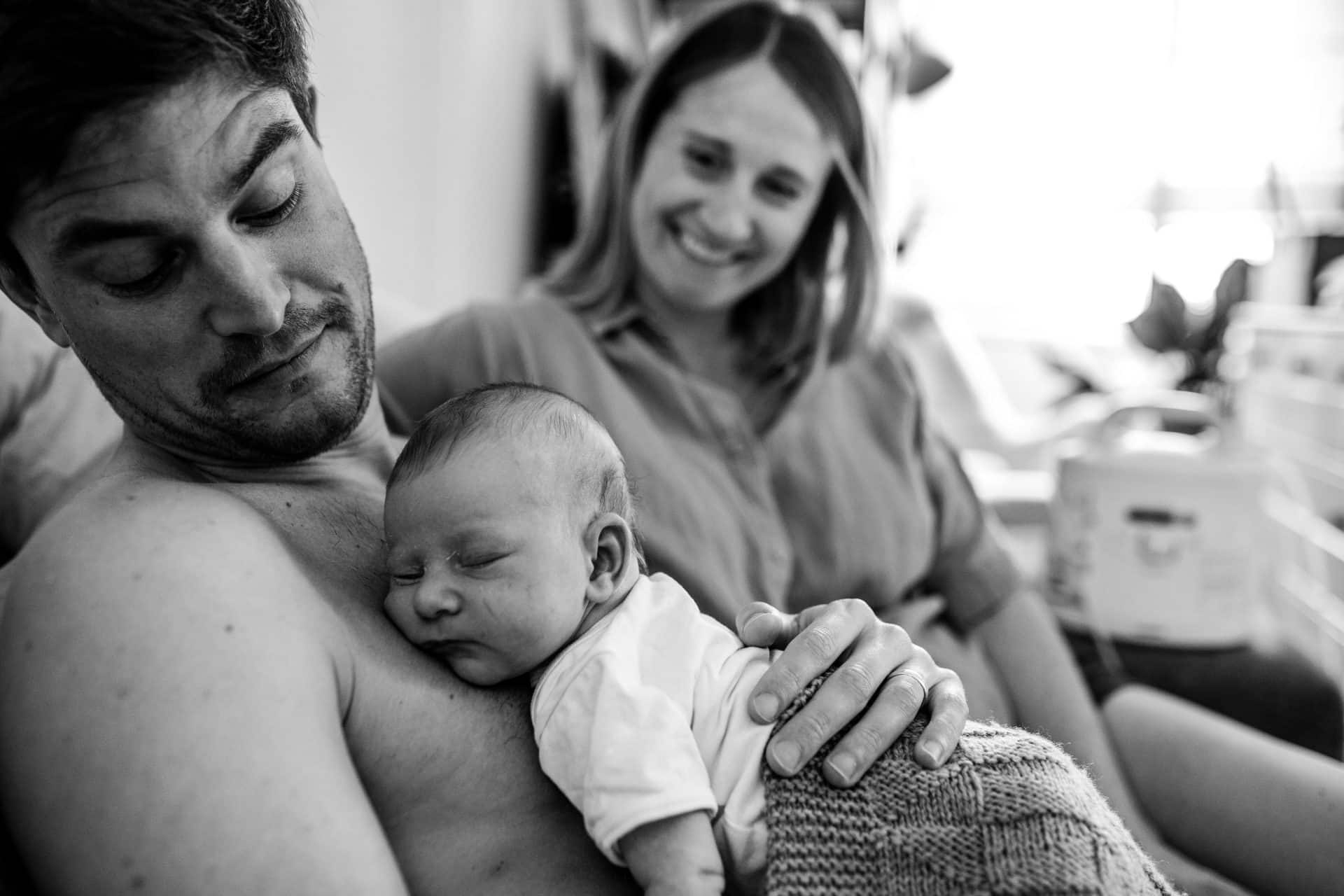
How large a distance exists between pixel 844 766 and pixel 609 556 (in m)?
0.25

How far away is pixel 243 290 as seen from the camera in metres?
0.68

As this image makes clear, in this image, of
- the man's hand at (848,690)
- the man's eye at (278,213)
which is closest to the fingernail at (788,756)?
the man's hand at (848,690)

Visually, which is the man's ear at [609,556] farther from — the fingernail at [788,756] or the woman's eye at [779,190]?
the woman's eye at [779,190]

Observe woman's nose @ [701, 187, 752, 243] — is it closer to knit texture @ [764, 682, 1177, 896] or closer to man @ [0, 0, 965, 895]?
man @ [0, 0, 965, 895]

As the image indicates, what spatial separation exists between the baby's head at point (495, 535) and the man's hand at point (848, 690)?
0.16 metres

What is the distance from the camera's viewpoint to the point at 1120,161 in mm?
5316

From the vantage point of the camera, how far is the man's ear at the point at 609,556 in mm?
808

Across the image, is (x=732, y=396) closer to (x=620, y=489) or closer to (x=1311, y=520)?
(x=620, y=489)

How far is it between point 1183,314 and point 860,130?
0.92m

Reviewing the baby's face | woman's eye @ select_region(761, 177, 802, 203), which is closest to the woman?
woman's eye @ select_region(761, 177, 802, 203)

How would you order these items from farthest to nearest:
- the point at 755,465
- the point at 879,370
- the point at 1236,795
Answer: the point at 879,370
the point at 755,465
the point at 1236,795

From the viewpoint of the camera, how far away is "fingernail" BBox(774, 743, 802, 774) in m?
0.72

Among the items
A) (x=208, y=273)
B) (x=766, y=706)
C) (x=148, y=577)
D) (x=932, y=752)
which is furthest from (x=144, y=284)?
(x=932, y=752)

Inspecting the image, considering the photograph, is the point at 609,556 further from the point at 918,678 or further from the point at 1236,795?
the point at 1236,795
